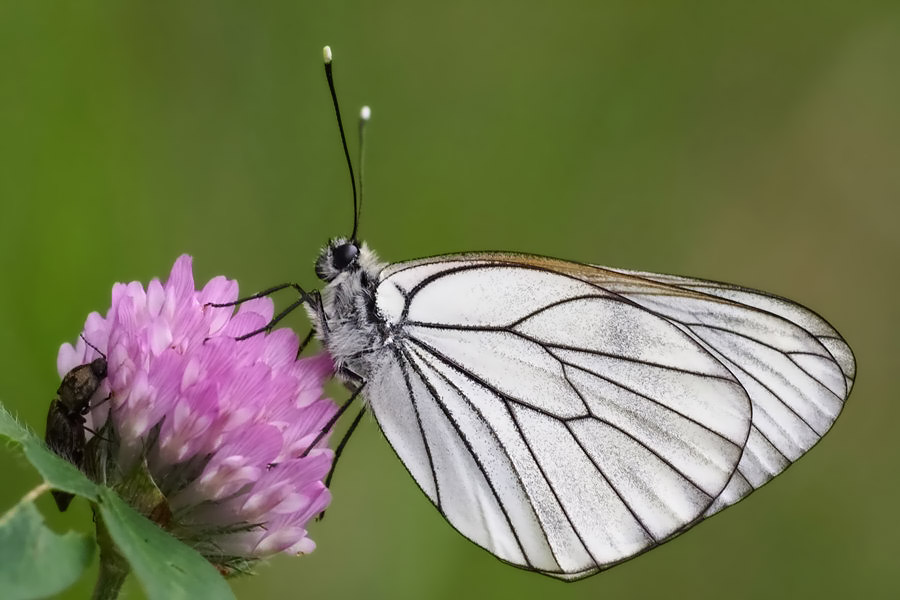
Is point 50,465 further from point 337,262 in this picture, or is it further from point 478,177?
point 478,177

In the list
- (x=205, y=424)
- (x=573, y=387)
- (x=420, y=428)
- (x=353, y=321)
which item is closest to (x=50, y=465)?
(x=205, y=424)

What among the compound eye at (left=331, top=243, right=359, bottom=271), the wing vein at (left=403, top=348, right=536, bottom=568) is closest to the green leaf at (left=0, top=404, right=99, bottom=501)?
the compound eye at (left=331, top=243, right=359, bottom=271)

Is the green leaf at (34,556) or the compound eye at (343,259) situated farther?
the compound eye at (343,259)

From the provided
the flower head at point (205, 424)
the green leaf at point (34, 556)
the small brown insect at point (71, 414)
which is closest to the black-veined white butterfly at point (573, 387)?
the flower head at point (205, 424)

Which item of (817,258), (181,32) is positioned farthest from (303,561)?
(817,258)

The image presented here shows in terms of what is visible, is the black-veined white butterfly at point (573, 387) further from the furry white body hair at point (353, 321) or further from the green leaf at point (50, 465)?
the green leaf at point (50, 465)

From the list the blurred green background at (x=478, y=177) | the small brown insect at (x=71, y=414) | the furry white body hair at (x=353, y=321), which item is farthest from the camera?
the blurred green background at (x=478, y=177)

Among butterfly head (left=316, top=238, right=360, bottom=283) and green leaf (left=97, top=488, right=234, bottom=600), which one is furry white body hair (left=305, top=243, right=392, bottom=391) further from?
green leaf (left=97, top=488, right=234, bottom=600)
